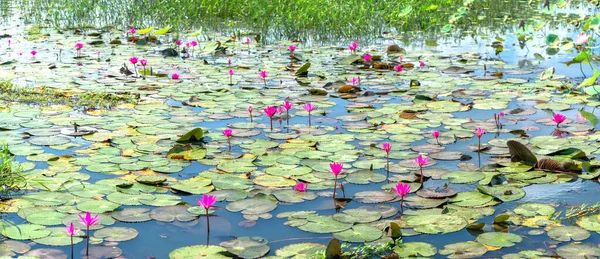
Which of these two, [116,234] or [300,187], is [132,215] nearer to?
[116,234]

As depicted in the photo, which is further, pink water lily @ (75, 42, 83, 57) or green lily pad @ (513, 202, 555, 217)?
pink water lily @ (75, 42, 83, 57)

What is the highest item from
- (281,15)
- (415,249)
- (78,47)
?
(281,15)

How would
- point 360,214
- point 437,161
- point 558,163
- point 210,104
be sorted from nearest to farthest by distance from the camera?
point 360,214, point 558,163, point 437,161, point 210,104

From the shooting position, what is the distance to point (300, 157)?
11.9ft


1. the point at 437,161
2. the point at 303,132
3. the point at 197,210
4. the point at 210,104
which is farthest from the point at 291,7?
the point at 197,210

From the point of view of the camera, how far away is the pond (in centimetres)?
262

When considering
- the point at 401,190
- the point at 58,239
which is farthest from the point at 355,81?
the point at 58,239

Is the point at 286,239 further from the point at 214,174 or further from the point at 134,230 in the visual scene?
the point at 214,174

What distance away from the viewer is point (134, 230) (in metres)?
2.69

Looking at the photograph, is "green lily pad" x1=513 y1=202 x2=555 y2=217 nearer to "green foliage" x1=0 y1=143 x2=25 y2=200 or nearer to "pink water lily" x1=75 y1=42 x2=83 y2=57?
"green foliage" x1=0 y1=143 x2=25 y2=200

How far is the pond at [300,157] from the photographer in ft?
8.59

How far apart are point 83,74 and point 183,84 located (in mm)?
957

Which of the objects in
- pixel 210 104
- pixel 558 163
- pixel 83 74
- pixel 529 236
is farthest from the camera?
pixel 83 74

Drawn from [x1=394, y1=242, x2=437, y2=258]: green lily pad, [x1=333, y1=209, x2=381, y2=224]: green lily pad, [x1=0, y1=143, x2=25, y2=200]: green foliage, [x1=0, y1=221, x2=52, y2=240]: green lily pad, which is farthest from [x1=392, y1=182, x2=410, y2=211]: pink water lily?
[x1=0, y1=143, x2=25, y2=200]: green foliage
